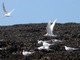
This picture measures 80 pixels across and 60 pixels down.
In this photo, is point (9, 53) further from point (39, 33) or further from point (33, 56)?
point (39, 33)

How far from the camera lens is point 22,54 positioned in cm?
3578

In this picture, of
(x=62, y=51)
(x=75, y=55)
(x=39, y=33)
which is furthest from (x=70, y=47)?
(x=39, y=33)

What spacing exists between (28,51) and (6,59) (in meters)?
2.62

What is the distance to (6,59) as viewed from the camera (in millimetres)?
35062

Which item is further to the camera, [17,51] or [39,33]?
[39,33]

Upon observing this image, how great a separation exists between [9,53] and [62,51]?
12.3ft

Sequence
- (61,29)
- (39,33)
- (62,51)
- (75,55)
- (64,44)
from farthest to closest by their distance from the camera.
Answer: (61,29) → (39,33) → (64,44) → (62,51) → (75,55)

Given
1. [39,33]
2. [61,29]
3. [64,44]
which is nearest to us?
[64,44]

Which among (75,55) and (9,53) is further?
(9,53)

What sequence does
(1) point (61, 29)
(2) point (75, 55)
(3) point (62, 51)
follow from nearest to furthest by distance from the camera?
(2) point (75, 55)
(3) point (62, 51)
(1) point (61, 29)

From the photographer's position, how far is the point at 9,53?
37.5 m

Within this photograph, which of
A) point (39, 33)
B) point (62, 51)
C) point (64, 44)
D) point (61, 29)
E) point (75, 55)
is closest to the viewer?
point (75, 55)

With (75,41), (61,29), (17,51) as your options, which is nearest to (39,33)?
(61,29)

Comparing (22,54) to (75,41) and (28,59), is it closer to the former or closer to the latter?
(28,59)
